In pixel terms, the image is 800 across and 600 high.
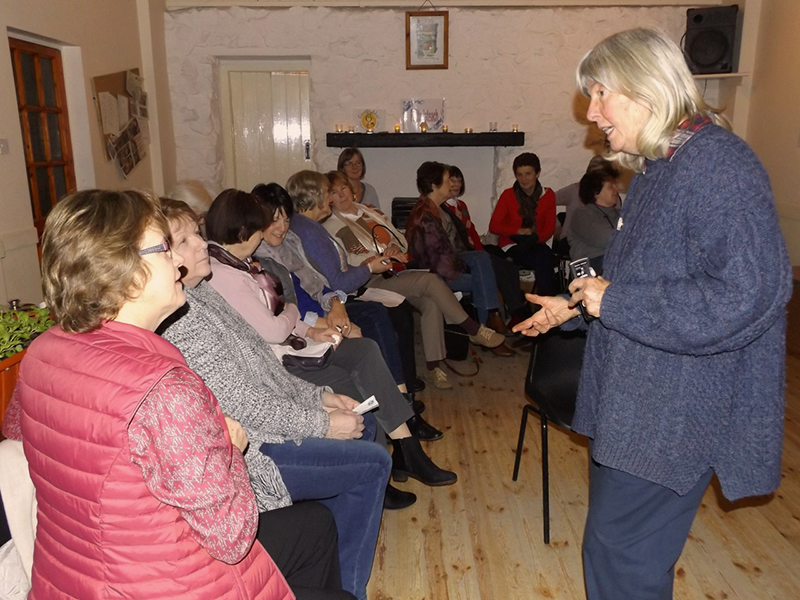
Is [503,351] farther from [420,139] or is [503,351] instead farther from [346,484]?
[346,484]

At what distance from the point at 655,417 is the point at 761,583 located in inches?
47.5

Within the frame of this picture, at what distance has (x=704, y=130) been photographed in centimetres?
120

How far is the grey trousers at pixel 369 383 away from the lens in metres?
2.46

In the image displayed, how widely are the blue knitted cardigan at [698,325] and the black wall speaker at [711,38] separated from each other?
15.4 ft

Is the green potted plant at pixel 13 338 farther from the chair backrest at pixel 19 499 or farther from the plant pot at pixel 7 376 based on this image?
the chair backrest at pixel 19 499

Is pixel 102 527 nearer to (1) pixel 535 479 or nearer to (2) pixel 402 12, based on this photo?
(1) pixel 535 479

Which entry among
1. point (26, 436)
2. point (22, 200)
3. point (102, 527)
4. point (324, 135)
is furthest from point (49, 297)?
point (324, 135)

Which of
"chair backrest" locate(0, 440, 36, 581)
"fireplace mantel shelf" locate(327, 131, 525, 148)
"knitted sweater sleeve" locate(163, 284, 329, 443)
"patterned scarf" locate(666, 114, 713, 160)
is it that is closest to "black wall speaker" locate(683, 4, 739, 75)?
"fireplace mantel shelf" locate(327, 131, 525, 148)

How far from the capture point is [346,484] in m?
1.80

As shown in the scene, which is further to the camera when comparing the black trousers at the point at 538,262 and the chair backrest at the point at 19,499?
the black trousers at the point at 538,262

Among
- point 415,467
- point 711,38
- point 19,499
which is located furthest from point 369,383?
point 711,38

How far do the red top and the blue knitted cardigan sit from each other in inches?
149

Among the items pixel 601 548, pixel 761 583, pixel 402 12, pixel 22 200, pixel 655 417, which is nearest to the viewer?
pixel 655 417

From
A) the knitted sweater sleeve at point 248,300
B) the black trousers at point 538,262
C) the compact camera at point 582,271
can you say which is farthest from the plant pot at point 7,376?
the black trousers at point 538,262
